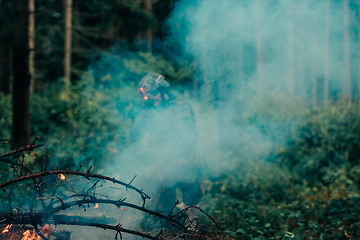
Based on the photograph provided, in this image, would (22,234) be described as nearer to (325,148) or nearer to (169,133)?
(169,133)

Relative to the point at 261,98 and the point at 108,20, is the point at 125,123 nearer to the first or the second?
the point at 261,98

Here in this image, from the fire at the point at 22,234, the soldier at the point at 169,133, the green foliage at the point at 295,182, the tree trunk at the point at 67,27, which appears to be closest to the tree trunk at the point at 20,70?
the soldier at the point at 169,133

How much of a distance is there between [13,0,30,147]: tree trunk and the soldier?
396 cm

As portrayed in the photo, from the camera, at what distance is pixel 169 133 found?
419 centimetres

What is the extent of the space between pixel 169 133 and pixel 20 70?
4.73 meters

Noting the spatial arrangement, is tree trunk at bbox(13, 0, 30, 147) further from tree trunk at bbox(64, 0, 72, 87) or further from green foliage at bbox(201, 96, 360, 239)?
tree trunk at bbox(64, 0, 72, 87)

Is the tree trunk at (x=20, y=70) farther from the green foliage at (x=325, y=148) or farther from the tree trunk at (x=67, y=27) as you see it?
the green foliage at (x=325, y=148)

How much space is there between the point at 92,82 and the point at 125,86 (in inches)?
53.4

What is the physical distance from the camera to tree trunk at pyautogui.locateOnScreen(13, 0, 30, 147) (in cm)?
648

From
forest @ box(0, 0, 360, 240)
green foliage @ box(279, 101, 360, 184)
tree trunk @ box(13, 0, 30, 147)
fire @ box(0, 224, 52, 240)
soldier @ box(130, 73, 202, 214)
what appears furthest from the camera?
green foliage @ box(279, 101, 360, 184)

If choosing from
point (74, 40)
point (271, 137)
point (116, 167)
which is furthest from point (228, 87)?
point (74, 40)

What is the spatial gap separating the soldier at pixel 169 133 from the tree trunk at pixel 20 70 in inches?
156

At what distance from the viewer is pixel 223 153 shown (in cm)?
645

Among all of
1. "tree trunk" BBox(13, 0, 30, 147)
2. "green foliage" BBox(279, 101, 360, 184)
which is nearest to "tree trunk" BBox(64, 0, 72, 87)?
"tree trunk" BBox(13, 0, 30, 147)
